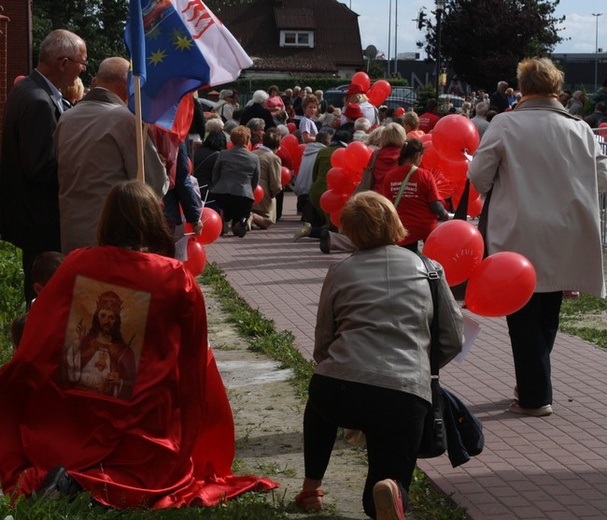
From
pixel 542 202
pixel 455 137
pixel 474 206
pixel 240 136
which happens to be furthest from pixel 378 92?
pixel 542 202

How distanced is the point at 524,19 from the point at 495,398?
192 ft

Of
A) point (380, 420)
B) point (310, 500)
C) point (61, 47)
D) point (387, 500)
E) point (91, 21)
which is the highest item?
point (91, 21)

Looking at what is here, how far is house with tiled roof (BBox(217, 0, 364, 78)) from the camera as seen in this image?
8856cm

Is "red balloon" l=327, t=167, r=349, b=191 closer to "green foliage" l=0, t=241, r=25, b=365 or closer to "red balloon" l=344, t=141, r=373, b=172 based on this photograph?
"red balloon" l=344, t=141, r=373, b=172

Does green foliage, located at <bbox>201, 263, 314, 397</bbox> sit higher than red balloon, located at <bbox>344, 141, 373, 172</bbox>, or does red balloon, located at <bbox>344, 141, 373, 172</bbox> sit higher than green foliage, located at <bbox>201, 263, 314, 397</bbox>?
red balloon, located at <bbox>344, 141, 373, 172</bbox>

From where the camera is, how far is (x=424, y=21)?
57500mm

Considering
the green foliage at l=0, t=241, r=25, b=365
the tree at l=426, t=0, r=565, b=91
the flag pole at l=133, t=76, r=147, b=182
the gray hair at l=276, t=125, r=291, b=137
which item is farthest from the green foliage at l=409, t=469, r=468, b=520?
the tree at l=426, t=0, r=565, b=91

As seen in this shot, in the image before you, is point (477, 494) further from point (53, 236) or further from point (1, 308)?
point (1, 308)

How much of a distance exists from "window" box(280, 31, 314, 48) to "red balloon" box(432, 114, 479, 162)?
268 ft

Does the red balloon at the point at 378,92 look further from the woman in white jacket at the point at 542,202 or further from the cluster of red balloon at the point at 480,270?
the cluster of red balloon at the point at 480,270

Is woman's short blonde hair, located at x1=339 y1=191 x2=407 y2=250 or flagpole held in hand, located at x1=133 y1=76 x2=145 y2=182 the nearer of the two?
woman's short blonde hair, located at x1=339 y1=191 x2=407 y2=250

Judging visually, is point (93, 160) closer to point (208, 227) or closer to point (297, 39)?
point (208, 227)

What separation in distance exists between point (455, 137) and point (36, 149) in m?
3.41

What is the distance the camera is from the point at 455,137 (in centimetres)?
927
